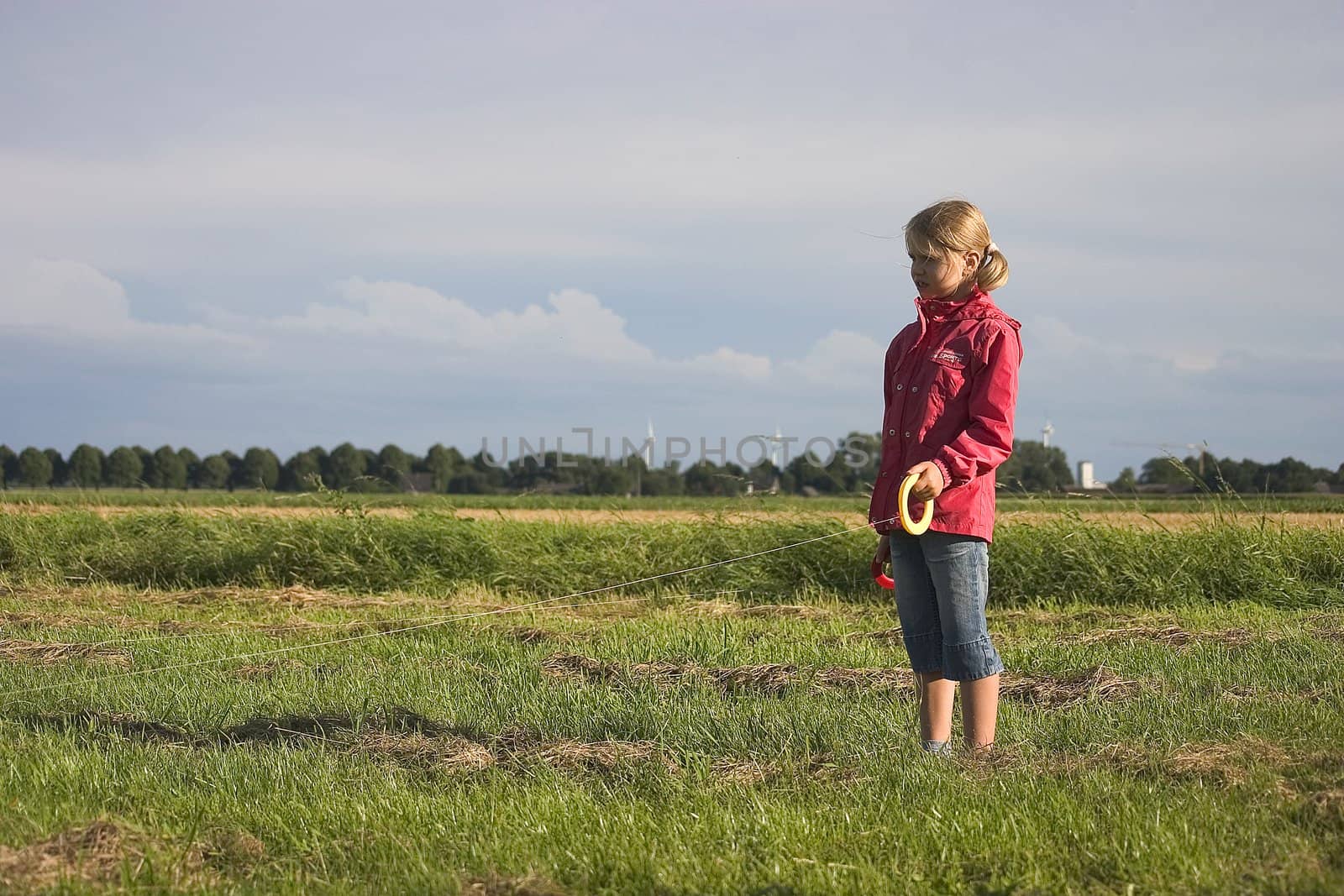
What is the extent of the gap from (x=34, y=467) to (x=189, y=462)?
27.1 feet

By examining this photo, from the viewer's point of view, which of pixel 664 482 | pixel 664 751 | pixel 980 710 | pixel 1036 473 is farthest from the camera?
pixel 664 482

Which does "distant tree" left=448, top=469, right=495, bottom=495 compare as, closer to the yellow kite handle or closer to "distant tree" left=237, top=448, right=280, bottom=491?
"distant tree" left=237, top=448, right=280, bottom=491

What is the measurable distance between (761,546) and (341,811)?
8.24 m

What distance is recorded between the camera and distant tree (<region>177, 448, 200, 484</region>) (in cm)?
7081

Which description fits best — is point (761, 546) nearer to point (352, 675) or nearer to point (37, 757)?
point (352, 675)

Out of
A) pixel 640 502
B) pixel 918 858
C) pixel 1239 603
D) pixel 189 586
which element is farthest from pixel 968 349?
pixel 640 502

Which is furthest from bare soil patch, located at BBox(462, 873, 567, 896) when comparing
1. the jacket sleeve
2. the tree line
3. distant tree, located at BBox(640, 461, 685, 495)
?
distant tree, located at BBox(640, 461, 685, 495)

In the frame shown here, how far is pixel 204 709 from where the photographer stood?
552 cm

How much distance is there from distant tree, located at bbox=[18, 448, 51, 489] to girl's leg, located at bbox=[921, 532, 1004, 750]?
70.1 metres

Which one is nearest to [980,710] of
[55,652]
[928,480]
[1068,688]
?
[928,480]

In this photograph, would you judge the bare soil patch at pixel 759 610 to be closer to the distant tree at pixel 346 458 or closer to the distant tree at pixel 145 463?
the distant tree at pixel 346 458

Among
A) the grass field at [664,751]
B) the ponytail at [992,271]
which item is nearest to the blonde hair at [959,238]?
the ponytail at [992,271]

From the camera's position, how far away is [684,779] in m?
4.05

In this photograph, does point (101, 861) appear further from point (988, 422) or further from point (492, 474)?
point (492, 474)
